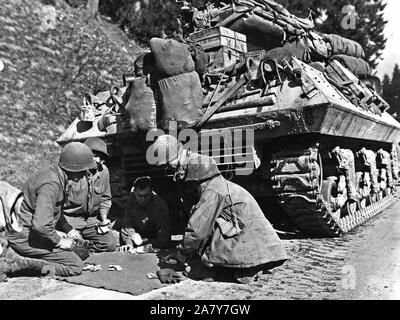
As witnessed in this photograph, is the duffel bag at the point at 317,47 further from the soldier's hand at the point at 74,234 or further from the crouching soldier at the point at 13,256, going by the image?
the crouching soldier at the point at 13,256

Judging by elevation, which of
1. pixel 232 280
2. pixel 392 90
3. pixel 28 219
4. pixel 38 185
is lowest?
pixel 232 280

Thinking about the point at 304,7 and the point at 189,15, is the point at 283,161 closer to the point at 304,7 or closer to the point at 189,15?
the point at 189,15

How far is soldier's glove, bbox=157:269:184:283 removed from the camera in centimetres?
424

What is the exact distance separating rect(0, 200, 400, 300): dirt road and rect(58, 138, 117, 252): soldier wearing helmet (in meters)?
1.06

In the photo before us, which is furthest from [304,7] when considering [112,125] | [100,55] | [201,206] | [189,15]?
[201,206]

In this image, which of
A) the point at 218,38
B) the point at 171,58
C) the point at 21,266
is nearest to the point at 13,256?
the point at 21,266

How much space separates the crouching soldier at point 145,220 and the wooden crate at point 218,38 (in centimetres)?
278

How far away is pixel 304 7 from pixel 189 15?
738 inches

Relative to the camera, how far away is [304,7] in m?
25.7

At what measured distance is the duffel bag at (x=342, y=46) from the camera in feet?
28.9

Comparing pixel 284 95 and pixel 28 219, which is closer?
pixel 28 219

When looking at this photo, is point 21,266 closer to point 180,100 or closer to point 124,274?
point 124,274

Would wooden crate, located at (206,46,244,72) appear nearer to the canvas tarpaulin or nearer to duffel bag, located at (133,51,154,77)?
duffel bag, located at (133,51,154,77)

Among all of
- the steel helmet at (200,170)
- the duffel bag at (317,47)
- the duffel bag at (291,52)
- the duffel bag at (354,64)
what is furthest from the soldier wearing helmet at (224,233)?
the duffel bag at (354,64)
